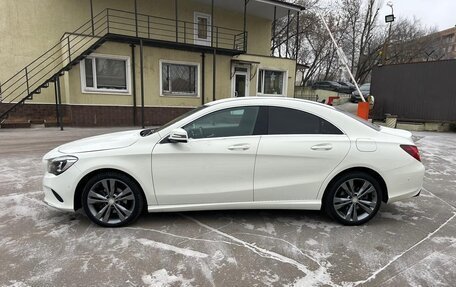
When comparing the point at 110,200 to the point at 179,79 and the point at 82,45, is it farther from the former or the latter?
the point at 179,79

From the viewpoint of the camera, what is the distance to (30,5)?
1351 cm

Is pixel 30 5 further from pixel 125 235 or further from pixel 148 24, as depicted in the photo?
pixel 125 235

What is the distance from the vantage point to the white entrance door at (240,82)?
56.4ft

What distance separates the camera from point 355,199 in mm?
4094

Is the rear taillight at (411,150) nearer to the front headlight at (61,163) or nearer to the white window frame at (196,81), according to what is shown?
the front headlight at (61,163)

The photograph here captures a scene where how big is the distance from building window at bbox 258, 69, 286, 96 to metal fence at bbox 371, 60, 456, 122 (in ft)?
16.4

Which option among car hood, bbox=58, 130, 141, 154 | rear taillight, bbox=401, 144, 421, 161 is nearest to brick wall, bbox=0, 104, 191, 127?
car hood, bbox=58, 130, 141, 154

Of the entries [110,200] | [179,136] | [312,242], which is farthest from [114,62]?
[312,242]

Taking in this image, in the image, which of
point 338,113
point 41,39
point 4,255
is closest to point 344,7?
point 41,39

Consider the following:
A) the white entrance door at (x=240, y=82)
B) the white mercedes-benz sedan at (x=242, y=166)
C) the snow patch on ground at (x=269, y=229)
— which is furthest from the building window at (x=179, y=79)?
the snow patch on ground at (x=269, y=229)

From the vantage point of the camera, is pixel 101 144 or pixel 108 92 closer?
pixel 101 144

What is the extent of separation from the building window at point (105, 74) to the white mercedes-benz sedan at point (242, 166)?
34.5ft

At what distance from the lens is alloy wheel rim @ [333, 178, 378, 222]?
4.07 meters

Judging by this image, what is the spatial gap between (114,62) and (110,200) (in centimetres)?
1155
